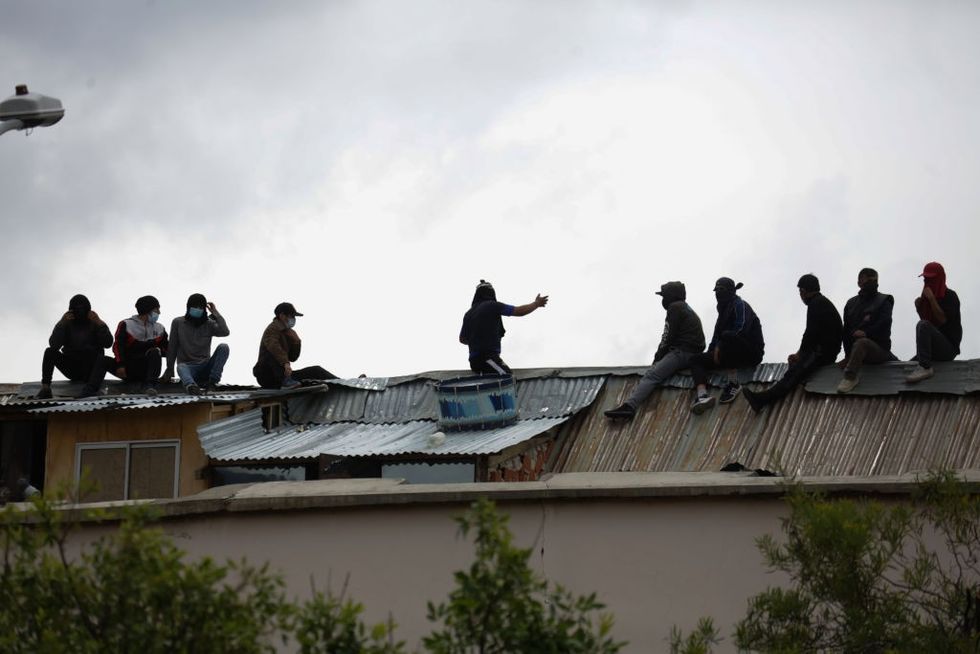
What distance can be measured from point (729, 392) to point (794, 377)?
2.47ft

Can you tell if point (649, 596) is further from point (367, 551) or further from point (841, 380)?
point (841, 380)

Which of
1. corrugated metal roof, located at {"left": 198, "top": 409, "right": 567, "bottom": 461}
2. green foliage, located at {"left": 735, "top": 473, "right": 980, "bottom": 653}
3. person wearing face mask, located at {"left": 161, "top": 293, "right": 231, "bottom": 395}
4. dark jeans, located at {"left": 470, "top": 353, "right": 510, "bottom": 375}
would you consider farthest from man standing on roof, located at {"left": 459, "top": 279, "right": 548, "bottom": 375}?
green foliage, located at {"left": 735, "top": 473, "right": 980, "bottom": 653}

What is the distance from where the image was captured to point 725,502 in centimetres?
835

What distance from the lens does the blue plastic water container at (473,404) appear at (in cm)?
1516

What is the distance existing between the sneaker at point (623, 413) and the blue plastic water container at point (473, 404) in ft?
3.73

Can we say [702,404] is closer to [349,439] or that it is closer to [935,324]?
[935,324]

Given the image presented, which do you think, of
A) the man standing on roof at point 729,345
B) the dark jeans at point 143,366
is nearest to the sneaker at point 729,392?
the man standing on roof at point 729,345

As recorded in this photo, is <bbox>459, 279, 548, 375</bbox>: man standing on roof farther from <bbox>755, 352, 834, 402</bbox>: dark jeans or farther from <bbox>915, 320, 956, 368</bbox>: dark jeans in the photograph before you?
Answer: <bbox>915, 320, 956, 368</bbox>: dark jeans

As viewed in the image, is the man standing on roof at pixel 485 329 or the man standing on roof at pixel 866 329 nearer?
the man standing on roof at pixel 866 329

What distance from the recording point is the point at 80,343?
16969mm

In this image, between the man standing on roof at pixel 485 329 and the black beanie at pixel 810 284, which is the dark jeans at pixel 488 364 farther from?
the black beanie at pixel 810 284

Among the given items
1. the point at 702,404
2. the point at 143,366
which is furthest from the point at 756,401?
the point at 143,366

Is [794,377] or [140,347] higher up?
[140,347]

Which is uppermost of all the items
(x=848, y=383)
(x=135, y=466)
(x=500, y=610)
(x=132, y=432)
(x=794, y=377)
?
(x=794, y=377)
